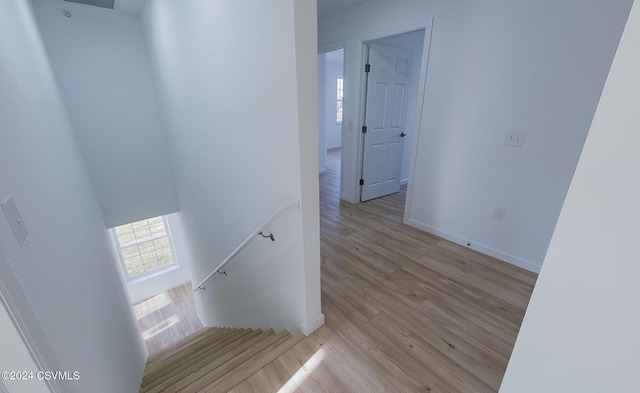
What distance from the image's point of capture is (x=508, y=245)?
7.74 feet

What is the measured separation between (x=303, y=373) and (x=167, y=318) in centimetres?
427

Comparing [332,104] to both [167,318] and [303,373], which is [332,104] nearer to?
[167,318]

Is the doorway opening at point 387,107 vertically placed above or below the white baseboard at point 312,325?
above

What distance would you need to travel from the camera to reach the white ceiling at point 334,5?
2.98 m

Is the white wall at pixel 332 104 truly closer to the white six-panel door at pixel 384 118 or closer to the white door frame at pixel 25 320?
the white six-panel door at pixel 384 118

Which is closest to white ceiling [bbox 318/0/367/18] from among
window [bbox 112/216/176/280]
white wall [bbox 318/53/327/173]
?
white wall [bbox 318/53/327/173]

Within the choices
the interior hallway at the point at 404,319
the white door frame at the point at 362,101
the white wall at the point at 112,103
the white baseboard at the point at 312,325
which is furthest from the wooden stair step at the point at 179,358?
the white door frame at the point at 362,101

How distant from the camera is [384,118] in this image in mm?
3633

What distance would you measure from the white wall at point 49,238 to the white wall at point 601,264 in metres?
1.40

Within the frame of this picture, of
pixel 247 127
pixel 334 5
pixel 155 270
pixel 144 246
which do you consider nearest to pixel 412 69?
pixel 334 5

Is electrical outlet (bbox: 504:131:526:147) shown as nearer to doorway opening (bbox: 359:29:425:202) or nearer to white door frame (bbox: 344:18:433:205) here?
white door frame (bbox: 344:18:433:205)

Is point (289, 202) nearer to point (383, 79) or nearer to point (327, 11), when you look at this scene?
point (383, 79)

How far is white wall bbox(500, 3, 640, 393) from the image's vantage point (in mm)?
496

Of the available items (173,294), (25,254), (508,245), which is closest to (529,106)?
(508,245)
